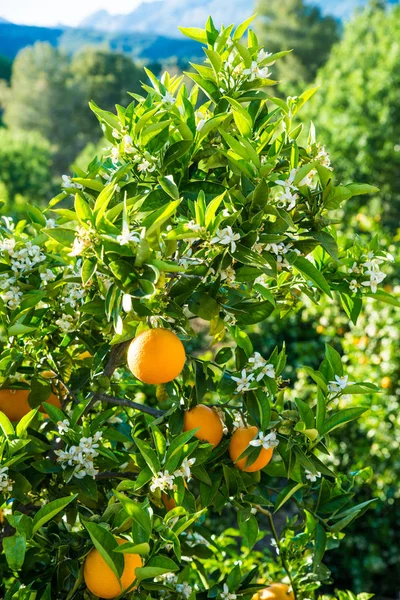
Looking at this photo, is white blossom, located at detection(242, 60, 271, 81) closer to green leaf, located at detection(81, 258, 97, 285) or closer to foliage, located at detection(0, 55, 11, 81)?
green leaf, located at detection(81, 258, 97, 285)

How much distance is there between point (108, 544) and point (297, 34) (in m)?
33.5

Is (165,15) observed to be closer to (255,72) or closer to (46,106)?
(46,106)

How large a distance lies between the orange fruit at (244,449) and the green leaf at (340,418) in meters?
0.11

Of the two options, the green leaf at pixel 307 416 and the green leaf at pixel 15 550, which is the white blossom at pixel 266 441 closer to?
the green leaf at pixel 307 416

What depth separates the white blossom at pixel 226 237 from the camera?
40.6 inches

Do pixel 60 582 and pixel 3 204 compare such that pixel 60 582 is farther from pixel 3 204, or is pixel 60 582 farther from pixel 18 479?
pixel 3 204

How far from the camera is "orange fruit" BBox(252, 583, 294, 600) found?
1.48m

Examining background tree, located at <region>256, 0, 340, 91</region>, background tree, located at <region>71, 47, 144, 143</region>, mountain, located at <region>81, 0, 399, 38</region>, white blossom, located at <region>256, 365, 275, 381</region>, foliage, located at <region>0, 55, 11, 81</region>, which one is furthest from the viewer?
mountain, located at <region>81, 0, 399, 38</region>

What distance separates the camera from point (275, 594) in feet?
4.88

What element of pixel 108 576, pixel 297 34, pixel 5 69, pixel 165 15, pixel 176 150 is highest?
pixel 165 15

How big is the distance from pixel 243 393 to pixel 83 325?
0.36 m

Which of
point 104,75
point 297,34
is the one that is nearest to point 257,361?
point 297,34

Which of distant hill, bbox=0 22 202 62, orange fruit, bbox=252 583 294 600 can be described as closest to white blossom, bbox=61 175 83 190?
orange fruit, bbox=252 583 294 600

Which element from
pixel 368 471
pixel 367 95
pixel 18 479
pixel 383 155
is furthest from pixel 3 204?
pixel 367 95
